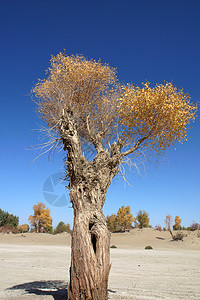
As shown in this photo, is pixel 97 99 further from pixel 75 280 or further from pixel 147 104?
pixel 75 280

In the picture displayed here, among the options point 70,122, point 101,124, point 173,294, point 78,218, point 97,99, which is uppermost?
point 97,99

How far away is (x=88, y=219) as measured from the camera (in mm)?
6109

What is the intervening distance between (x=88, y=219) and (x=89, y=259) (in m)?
0.90

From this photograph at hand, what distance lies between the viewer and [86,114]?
29.5 feet

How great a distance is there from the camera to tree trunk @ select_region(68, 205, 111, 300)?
570 centimetres

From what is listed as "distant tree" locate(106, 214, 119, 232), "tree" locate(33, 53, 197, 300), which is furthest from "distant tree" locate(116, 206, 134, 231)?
"tree" locate(33, 53, 197, 300)

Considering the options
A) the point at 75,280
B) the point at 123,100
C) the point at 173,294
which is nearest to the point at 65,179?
the point at 75,280

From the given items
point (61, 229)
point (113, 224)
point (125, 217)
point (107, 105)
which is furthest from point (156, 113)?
point (61, 229)

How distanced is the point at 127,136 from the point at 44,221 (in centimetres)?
4996

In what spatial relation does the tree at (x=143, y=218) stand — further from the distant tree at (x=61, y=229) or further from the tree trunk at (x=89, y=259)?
the tree trunk at (x=89, y=259)

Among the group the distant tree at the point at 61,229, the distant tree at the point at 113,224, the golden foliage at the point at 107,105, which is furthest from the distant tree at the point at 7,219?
the golden foliage at the point at 107,105

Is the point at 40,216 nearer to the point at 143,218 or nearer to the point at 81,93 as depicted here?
the point at 143,218

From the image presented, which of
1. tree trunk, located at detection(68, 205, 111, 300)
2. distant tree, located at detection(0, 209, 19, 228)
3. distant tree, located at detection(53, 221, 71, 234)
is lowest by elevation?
tree trunk, located at detection(68, 205, 111, 300)

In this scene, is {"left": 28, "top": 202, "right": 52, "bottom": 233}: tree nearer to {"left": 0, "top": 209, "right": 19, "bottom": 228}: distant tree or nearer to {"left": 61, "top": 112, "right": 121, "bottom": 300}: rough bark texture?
{"left": 0, "top": 209, "right": 19, "bottom": 228}: distant tree
